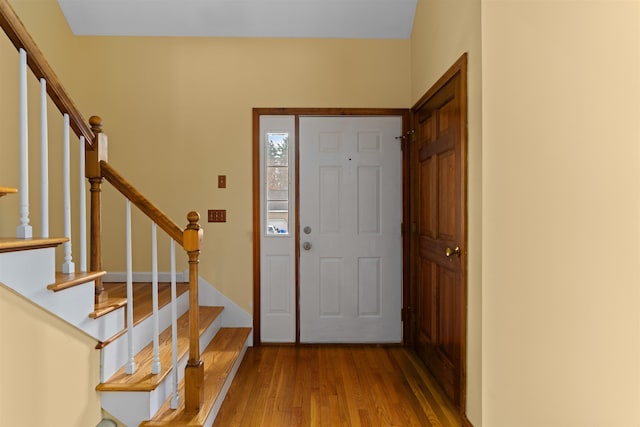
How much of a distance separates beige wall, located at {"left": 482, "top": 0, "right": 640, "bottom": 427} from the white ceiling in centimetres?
151

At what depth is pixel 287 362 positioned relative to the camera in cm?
305

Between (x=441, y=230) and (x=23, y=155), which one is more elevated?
(x=23, y=155)

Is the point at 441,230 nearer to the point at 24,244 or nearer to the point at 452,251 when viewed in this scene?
the point at 452,251

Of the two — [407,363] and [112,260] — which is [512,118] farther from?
[112,260]

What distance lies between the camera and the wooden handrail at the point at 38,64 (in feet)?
4.97

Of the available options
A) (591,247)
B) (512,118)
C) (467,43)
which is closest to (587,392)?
(591,247)

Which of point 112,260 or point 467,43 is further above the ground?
point 467,43

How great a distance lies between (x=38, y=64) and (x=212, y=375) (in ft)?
6.06

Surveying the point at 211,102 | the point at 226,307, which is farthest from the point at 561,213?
the point at 211,102

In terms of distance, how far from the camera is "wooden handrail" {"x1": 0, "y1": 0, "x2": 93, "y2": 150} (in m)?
1.51

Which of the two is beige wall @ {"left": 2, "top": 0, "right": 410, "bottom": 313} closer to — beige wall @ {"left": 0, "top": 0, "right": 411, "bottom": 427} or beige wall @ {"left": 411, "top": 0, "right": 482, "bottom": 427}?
beige wall @ {"left": 0, "top": 0, "right": 411, "bottom": 427}

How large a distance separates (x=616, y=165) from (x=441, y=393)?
1841 millimetres

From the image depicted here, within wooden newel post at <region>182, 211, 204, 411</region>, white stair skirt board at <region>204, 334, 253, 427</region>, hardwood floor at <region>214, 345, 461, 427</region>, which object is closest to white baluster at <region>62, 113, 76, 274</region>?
wooden newel post at <region>182, 211, 204, 411</region>

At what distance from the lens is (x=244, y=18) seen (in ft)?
10.8
